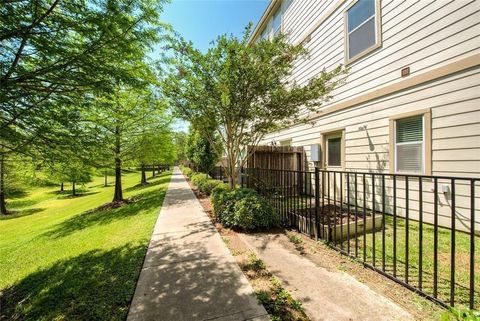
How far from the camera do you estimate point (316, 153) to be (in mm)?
7707

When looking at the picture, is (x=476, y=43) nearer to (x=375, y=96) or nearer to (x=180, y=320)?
(x=375, y=96)

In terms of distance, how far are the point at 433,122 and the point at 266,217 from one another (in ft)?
13.0

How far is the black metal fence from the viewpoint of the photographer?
2.29 metres

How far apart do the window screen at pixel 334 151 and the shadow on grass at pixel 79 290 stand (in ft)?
20.0

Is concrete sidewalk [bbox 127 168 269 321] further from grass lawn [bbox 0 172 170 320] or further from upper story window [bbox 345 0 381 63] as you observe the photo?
upper story window [bbox 345 0 381 63]

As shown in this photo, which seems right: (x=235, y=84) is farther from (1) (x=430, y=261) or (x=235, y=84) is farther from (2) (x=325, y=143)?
(1) (x=430, y=261)

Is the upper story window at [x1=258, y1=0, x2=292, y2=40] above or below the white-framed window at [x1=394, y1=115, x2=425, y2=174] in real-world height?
above

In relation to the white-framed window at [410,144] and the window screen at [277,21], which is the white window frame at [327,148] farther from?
the window screen at [277,21]

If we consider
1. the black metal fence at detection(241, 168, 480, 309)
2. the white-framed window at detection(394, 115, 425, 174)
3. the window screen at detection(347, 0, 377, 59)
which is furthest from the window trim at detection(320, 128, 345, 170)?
the window screen at detection(347, 0, 377, 59)

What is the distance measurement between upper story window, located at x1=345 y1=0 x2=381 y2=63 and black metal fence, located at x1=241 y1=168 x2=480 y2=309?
370 cm

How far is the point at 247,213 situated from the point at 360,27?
6199 mm

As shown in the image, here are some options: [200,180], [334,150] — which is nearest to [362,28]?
[334,150]

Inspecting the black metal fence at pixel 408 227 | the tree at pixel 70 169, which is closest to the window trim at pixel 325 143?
the black metal fence at pixel 408 227

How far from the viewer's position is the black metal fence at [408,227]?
7.50 feet
